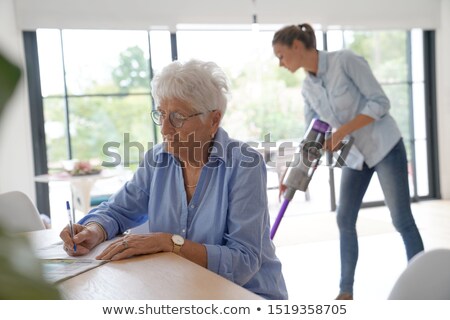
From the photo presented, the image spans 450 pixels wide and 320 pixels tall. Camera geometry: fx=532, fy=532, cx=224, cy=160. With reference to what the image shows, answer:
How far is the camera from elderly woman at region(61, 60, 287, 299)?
4.63ft

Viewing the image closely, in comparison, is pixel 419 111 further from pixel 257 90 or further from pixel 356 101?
pixel 356 101

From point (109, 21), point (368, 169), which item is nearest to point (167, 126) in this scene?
point (368, 169)

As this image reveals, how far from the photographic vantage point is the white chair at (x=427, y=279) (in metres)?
0.85

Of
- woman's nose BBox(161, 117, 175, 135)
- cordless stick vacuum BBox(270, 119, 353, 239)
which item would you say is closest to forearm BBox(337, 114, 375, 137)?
cordless stick vacuum BBox(270, 119, 353, 239)

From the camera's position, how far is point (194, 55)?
18.1 feet

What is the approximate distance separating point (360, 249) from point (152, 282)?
340cm

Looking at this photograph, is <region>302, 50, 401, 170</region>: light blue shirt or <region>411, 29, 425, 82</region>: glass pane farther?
<region>411, 29, 425, 82</region>: glass pane

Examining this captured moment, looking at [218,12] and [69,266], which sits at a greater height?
[218,12]

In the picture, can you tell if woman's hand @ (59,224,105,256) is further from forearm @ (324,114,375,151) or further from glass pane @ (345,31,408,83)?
glass pane @ (345,31,408,83)

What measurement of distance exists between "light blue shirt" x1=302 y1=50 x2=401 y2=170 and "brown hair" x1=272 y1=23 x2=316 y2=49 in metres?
0.09

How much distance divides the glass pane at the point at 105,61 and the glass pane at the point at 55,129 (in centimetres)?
19

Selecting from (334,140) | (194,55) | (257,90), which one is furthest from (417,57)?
(334,140)

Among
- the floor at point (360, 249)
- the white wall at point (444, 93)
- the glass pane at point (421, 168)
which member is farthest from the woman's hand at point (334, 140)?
the glass pane at point (421, 168)

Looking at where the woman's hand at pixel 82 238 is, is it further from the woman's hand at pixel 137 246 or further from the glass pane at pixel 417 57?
the glass pane at pixel 417 57
